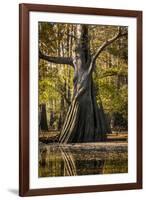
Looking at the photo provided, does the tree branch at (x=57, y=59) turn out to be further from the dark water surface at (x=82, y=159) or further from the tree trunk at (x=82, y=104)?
the dark water surface at (x=82, y=159)

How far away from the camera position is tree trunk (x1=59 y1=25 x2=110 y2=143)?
1.84m

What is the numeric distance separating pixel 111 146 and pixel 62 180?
19 cm

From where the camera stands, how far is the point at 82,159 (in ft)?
6.09

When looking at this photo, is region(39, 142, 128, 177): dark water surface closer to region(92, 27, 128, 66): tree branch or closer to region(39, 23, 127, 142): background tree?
region(39, 23, 127, 142): background tree

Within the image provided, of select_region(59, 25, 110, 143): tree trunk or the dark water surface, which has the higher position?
select_region(59, 25, 110, 143): tree trunk

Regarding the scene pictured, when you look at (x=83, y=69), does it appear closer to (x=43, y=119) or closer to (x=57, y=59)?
(x=57, y=59)

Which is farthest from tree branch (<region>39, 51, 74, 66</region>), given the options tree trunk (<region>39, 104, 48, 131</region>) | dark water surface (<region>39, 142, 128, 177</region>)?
dark water surface (<region>39, 142, 128, 177</region>)

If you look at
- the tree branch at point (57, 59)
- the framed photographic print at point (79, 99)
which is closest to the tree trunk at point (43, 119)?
the framed photographic print at point (79, 99)

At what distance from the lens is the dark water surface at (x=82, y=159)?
1.81 metres

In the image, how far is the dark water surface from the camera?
181cm

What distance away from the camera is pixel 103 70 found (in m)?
1.88

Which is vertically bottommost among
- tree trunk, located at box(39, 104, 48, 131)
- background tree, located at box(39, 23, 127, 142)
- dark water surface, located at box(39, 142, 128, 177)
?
dark water surface, located at box(39, 142, 128, 177)

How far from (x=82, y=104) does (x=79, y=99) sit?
18 millimetres

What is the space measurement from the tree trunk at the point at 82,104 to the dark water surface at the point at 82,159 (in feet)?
0.10
